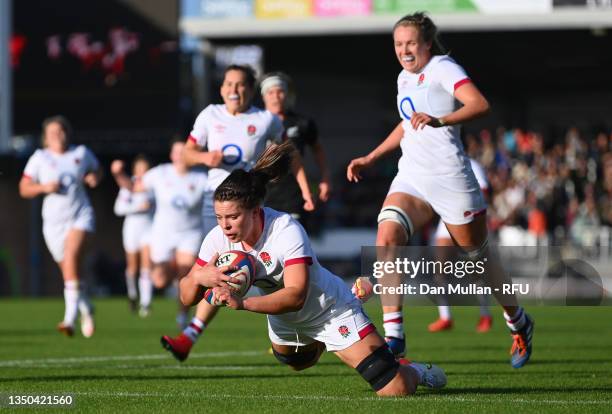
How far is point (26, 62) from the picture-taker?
28.8 metres

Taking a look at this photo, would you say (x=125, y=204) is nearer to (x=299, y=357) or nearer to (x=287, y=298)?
(x=299, y=357)

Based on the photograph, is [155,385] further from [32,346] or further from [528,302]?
[528,302]

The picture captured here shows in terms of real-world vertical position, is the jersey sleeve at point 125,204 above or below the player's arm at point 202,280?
below

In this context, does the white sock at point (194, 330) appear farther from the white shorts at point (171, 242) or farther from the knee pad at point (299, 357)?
the white shorts at point (171, 242)

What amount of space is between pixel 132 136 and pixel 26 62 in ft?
10.1

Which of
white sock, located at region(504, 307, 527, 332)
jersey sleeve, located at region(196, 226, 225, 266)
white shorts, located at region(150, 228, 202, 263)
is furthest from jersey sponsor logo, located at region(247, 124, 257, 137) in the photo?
white shorts, located at region(150, 228, 202, 263)

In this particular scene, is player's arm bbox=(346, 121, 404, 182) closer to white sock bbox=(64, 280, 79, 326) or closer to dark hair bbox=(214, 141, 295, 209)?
dark hair bbox=(214, 141, 295, 209)

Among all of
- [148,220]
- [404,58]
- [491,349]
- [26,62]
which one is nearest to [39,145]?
[26,62]

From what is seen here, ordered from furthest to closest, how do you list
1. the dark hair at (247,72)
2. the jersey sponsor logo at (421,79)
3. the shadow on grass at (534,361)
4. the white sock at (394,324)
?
1. the dark hair at (247,72)
2. the shadow on grass at (534,361)
3. the jersey sponsor logo at (421,79)
4. the white sock at (394,324)

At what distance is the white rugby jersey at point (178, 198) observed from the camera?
631 inches

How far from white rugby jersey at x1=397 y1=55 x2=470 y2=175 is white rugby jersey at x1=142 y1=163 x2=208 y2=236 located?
7669 millimetres

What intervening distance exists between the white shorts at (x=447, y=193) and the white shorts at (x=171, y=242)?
6945 mm

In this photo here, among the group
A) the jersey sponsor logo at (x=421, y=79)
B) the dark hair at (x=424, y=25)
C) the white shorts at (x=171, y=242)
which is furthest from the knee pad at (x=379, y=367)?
the white shorts at (x=171, y=242)

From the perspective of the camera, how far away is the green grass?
666 cm
